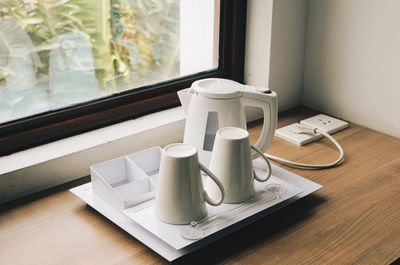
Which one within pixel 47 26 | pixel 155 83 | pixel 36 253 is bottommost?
pixel 36 253

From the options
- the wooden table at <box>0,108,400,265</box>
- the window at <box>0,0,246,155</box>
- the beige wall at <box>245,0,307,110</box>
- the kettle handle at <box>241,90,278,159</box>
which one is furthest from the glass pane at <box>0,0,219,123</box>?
the kettle handle at <box>241,90,278,159</box>

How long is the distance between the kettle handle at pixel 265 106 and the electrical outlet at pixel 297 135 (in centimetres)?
26

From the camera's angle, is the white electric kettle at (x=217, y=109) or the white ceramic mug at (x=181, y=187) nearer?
the white ceramic mug at (x=181, y=187)

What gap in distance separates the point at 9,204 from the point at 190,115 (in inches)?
16.8

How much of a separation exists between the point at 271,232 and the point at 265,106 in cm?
28

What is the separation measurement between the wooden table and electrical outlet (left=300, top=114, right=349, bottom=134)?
0.23 meters

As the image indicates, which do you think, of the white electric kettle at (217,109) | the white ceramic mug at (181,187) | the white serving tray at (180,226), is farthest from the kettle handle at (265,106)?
the white ceramic mug at (181,187)

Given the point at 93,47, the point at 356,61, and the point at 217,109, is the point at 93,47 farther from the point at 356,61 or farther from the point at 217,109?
the point at 356,61

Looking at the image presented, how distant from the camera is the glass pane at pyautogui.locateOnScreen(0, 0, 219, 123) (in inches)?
45.3

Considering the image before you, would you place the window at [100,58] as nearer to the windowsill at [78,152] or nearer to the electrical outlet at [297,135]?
the windowsill at [78,152]

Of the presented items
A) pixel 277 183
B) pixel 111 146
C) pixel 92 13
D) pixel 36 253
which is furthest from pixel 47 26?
pixel 277 183

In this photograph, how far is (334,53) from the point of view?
59.1 inches

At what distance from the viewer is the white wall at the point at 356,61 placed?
1367 millimetres

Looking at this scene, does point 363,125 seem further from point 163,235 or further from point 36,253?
point 36,253
